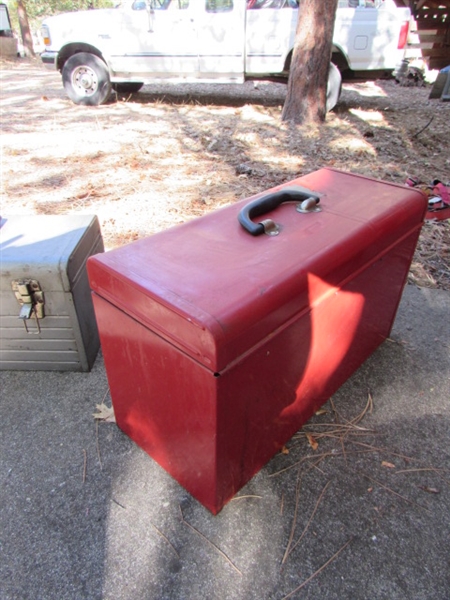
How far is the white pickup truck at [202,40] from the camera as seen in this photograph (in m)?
6.55

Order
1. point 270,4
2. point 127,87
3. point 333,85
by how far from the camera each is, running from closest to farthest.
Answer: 1. point 333,85
2. point 270,4
3. point 127,87

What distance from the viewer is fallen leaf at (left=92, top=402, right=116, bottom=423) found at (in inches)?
69.2

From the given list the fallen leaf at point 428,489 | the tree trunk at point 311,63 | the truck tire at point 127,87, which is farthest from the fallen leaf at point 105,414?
the truck tire at point 127,87

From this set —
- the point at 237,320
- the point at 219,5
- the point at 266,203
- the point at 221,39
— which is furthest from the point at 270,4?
the point at 237,320

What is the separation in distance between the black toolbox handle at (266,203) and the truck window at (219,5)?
6.35m

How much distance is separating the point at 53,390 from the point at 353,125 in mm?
5700

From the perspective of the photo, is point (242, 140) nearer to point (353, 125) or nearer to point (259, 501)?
point (353, 125)

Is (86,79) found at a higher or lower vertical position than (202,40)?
lower

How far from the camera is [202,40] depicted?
6758 millimetres

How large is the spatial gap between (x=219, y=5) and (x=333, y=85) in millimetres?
2239

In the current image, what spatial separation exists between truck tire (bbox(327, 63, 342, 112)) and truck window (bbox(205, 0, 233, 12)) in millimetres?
1893

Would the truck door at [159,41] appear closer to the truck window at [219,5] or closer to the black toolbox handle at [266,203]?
the truck window at [219,5]

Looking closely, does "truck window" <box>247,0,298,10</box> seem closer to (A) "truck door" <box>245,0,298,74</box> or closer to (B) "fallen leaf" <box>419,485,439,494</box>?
(A) "truck door" <box>245,0,298,74</box>

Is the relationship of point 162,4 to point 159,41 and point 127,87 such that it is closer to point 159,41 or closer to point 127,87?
point 159,41
